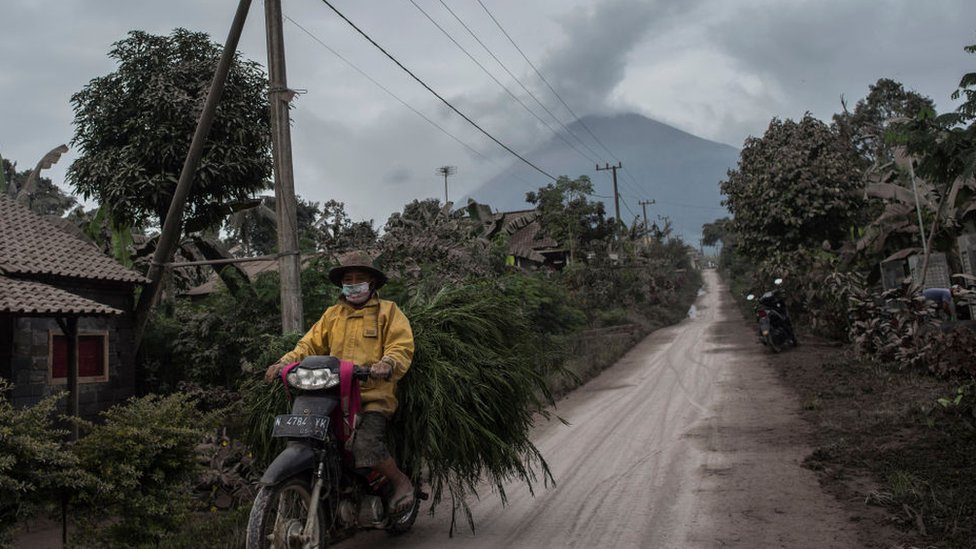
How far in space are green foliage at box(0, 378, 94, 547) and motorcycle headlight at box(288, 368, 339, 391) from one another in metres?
1.43

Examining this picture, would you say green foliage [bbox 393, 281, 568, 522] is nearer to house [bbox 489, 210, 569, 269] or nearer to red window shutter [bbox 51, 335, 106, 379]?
red window shutter [bbox 51, 335, 106, 379]

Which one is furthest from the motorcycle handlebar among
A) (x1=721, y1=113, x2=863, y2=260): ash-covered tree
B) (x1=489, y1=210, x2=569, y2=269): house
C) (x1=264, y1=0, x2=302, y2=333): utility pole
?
(x1=489, y1=210, x2=569, y2=269): house

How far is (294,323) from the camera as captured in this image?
9133 millimetres

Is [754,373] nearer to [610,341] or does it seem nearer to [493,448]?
[610,341]

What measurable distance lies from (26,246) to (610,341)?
14.6 m

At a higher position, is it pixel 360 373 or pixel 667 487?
pixel 360 373

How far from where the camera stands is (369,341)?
453 centimetres

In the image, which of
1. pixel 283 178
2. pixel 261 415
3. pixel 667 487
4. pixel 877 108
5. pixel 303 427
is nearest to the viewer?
pixel 303 427

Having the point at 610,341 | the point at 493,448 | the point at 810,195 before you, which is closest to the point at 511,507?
the point at 493,448

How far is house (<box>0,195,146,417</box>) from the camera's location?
9.78m

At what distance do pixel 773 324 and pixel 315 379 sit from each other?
48.2ft

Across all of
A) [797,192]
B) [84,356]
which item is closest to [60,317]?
[84,356]

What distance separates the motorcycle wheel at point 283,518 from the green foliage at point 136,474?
128 cm

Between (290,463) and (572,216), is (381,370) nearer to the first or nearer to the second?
(290,463)
